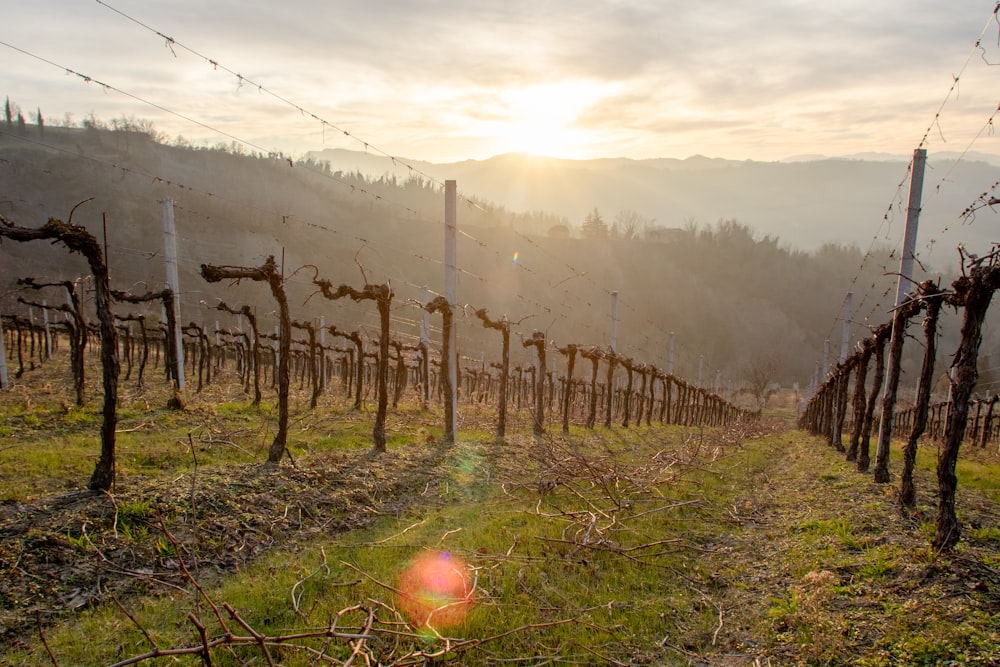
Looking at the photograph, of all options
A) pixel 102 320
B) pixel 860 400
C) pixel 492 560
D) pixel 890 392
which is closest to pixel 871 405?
pixel 860 400

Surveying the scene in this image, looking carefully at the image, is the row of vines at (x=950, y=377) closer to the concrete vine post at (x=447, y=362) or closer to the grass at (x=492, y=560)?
the grass at (x=492, y=560)

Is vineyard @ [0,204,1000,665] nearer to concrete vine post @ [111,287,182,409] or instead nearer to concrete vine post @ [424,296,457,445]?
concrete vine post @ [424,296,457,445]

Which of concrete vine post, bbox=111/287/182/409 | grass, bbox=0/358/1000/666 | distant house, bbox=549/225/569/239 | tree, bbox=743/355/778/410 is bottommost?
tree, bbox=743/355/778/410

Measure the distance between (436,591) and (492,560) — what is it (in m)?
1.00

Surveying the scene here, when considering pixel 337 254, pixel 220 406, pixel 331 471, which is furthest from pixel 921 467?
pixel 337 254

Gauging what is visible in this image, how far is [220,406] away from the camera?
15.5 m

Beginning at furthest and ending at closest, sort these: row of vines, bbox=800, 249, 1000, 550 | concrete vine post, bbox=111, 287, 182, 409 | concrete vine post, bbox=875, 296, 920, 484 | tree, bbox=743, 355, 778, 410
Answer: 1. tree, bbox=743, 355, 778, 410
2. concrete vine post, bbox=111, 287, 182, 409
3. concrete vine post, bbox=875, 296, 920, 484
4. row of vines, bbox=800, 249, 1000, 550

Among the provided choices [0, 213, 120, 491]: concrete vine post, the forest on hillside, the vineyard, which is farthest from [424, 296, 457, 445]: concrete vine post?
the forest on hillside

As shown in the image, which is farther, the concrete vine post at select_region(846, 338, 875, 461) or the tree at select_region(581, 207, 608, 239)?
the tree at select_region(581, 207, 608, 239)

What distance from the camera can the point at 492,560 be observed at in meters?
6.25

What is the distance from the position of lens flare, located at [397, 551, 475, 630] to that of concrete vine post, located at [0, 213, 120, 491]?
13.1 feet

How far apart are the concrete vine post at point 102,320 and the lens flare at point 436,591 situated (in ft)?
13.1

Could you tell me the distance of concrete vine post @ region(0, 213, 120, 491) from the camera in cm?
648

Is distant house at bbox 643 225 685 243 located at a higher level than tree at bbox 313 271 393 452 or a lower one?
higher
